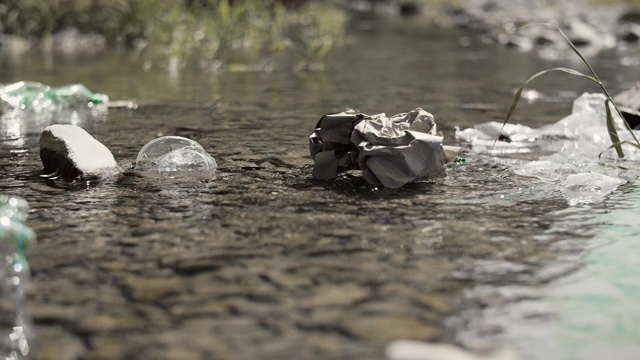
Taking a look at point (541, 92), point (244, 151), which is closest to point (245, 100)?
point (244, 151)

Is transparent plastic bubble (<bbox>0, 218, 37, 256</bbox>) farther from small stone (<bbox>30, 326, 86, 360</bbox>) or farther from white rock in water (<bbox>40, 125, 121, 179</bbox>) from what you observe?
white rock in water (<bbox>40, 125, 121, 179</bbox>)

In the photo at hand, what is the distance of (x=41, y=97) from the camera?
6703 millimetres

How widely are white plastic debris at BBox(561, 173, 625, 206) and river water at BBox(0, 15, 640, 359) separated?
0.22 feet

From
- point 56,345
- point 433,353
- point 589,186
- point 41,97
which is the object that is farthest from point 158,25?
point 433,353

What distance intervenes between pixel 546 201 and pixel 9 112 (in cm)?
423

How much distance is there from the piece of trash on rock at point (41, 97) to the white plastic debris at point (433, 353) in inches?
193

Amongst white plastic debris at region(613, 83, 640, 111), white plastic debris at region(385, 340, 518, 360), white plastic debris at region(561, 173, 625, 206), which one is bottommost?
white plastic debris at region(385, 340, 518, 360)

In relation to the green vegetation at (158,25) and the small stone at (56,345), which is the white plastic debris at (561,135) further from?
the green vegetation at (158,25)

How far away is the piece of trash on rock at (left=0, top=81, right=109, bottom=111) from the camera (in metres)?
6.52

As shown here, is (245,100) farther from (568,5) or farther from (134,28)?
(568,5)

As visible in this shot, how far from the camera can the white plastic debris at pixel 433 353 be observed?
6.93ft

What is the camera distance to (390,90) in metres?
7.87

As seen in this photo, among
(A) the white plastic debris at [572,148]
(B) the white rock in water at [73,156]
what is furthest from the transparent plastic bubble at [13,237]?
(A) the white plastic debris at [572,148]


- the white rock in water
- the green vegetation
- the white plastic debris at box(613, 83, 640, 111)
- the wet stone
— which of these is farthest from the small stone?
the green vegetation
